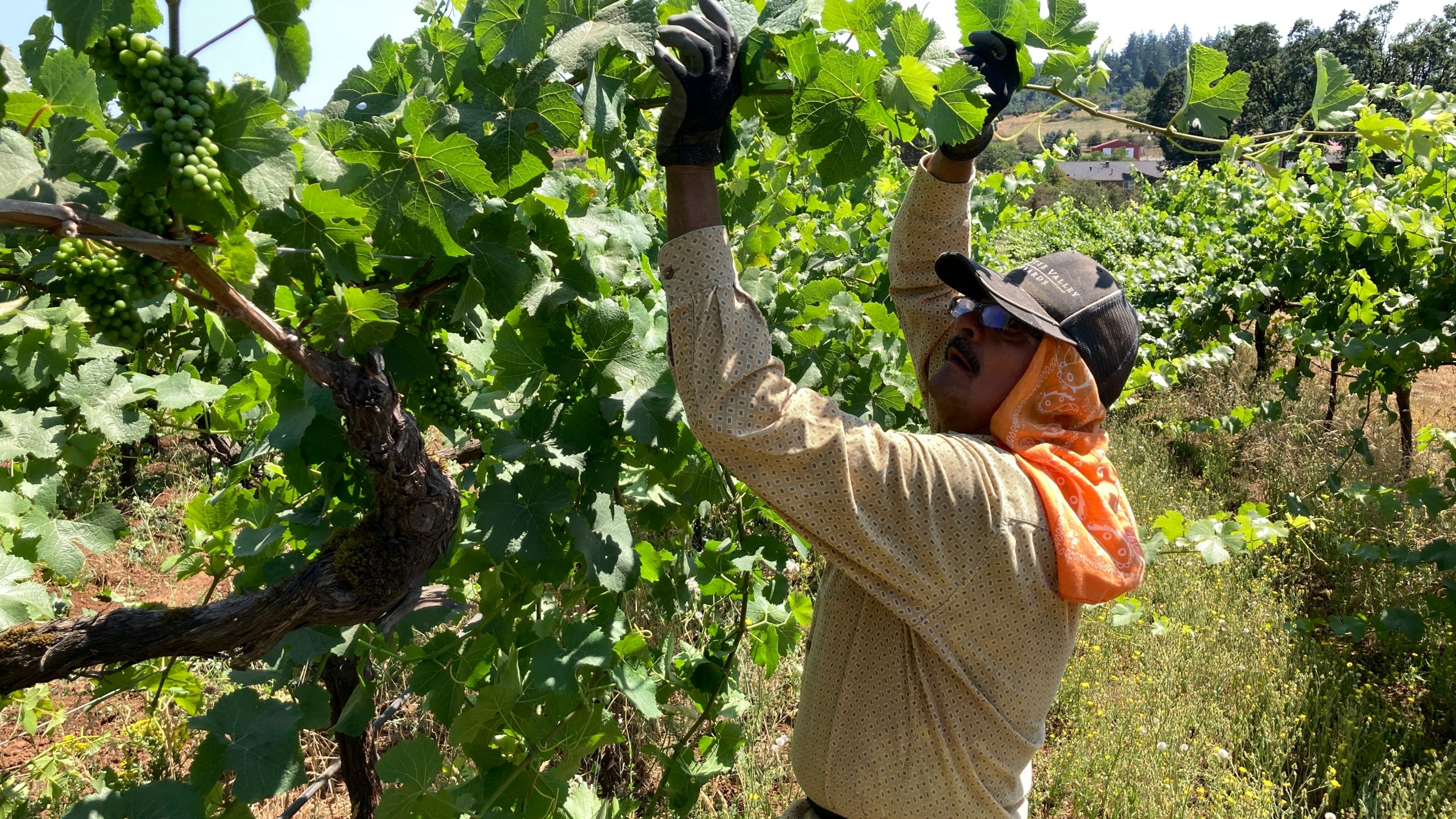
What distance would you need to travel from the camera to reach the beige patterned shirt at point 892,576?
50.5 inches

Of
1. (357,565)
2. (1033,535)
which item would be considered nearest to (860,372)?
(1033,535)

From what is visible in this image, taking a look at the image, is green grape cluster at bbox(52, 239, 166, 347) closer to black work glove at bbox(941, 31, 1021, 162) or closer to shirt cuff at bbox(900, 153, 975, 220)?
black work glove at bbox(941, 31, 1021, 162)

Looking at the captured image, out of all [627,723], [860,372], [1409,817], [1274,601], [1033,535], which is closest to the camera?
[1033,535]

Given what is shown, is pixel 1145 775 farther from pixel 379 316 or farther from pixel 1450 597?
pixel 379 316

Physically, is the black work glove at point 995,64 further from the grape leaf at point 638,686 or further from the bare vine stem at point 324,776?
the bare vine stem at point 324,776

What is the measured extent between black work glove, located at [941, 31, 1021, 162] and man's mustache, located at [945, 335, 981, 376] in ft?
1.40

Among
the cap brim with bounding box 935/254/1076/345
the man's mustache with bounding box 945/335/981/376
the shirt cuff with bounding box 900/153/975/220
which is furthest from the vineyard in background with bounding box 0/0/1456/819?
the man's mustache with bounding box 945/335/981/376

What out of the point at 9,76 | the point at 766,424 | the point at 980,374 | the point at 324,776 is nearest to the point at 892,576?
the point at 766,424

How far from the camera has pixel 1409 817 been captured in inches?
122

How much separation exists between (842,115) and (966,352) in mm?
562

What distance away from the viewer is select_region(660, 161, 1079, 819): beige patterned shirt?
128 cm

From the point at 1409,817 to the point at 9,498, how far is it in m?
4.18

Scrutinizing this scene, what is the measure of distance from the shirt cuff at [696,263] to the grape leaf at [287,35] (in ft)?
1.66

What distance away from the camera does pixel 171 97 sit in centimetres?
96
